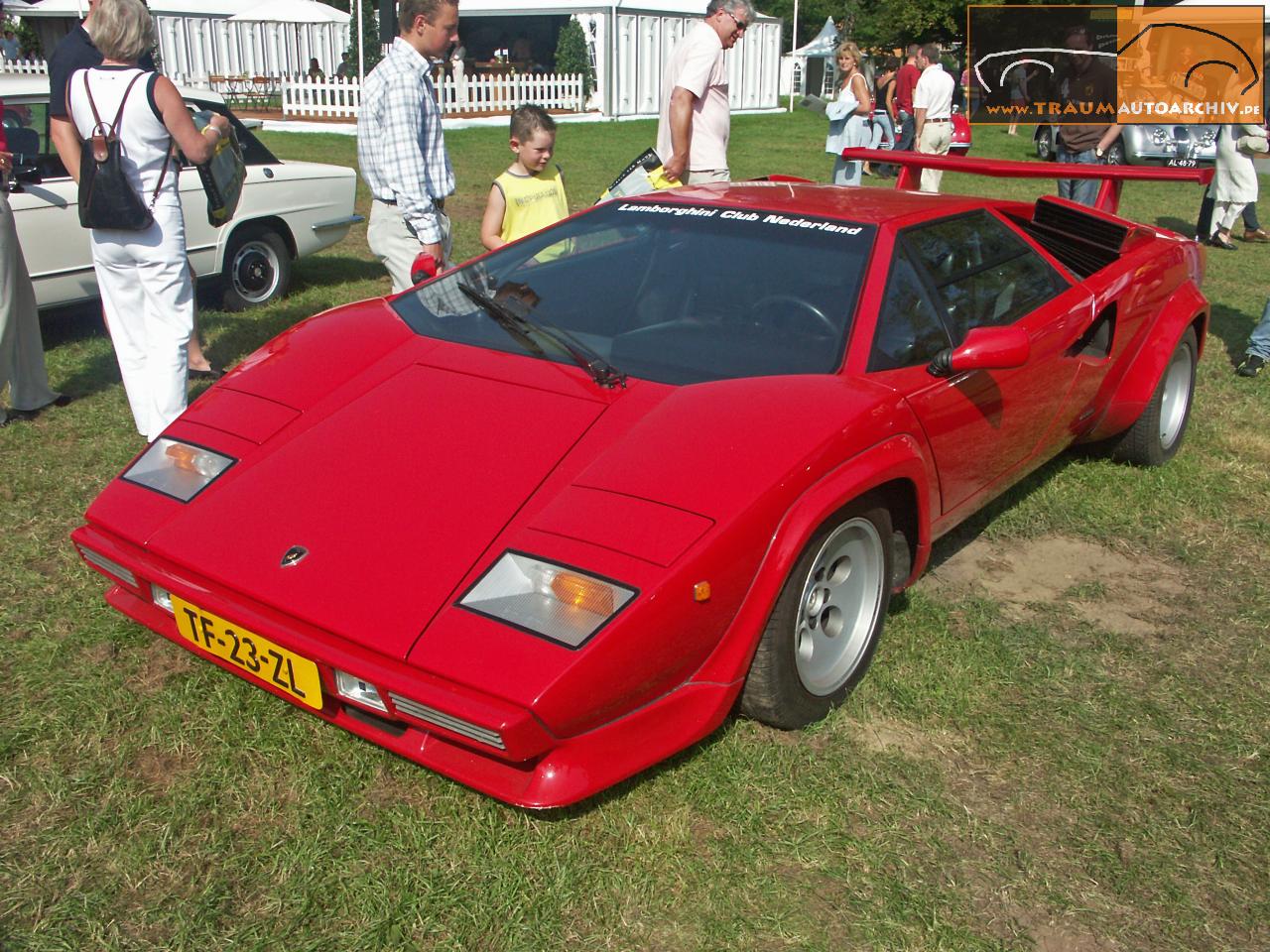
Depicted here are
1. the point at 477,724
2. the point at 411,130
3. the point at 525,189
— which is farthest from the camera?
the point at 525,189

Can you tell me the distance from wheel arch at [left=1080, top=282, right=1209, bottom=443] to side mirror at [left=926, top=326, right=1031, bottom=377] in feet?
4.96

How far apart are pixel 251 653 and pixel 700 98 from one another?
14.2ft

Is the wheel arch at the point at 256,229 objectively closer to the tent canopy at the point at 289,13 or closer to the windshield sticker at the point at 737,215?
the windshield sticker at the point at 737,215

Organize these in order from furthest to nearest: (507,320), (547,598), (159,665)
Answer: (507,320) < (159,665) < (547,598)

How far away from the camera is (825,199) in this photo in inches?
142

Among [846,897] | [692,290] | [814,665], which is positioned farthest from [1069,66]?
[846,897]

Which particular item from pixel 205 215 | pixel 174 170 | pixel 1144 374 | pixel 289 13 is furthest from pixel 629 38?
pixel 1144 374

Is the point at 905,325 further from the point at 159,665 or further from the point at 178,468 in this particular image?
the point at 159,665

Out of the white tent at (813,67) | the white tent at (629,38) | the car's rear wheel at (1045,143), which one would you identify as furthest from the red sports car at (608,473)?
the white tent at (813,67)

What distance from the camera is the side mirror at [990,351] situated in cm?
290

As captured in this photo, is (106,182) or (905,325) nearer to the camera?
(905,325)

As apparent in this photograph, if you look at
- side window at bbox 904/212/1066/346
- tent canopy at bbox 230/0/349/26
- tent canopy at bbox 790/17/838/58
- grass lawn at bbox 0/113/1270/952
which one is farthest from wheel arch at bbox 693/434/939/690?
tent canopy at bbox 790/17/838/58

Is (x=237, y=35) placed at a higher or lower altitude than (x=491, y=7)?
lower

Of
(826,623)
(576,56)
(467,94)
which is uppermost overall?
(576,56)
